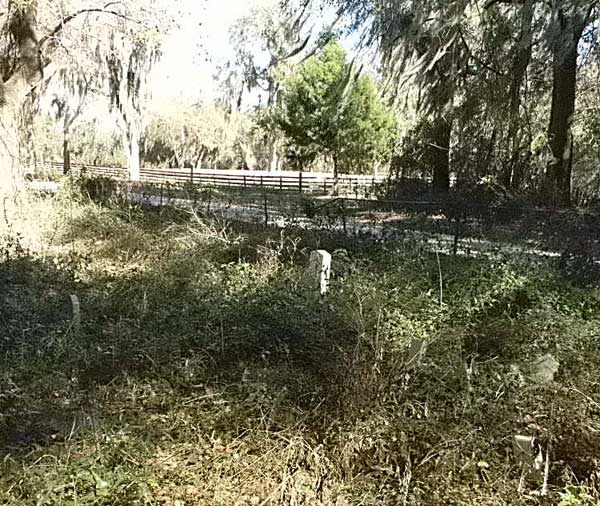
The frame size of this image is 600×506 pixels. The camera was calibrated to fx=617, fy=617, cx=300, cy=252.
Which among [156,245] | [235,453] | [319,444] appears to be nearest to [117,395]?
[235,453]

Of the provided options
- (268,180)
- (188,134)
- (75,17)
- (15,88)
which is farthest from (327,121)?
(188,134)

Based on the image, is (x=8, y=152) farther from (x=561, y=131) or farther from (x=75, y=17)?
(x=561, y=131)

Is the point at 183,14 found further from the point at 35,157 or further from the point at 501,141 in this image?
the point at 501,141

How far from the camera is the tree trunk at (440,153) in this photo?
1413cm

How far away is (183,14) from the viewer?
1231cm

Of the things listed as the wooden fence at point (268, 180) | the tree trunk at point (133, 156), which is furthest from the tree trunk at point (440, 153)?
the tree trunk at point (133, 156)

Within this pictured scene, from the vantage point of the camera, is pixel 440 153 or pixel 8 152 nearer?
pixel 8 152

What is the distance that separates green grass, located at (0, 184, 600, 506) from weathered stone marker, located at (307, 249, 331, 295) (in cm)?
18

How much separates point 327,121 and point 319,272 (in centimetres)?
1796

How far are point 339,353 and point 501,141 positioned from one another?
A: 9.38 m

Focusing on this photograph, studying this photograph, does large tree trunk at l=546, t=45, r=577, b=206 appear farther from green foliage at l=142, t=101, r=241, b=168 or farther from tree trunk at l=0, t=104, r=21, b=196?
green foliage at l=142, t=101, r=241, b=168

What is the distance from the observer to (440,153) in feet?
47.5

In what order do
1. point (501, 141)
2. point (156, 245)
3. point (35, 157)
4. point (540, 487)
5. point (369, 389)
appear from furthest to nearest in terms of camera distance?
point (35, 157) < point (501, 141) < point (156, 245) < point (369, 389) < point (540, 487)

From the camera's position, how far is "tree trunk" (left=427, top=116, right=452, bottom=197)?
556 inches
